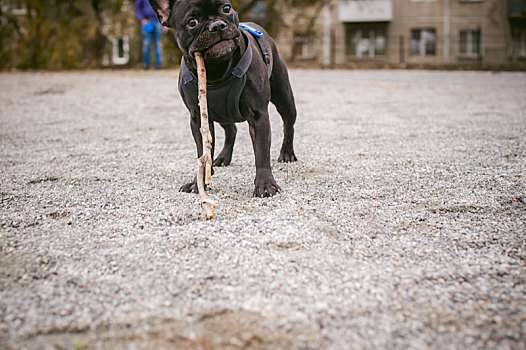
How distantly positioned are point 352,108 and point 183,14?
527 centimetres

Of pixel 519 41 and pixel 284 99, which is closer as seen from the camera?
pixel 284 99

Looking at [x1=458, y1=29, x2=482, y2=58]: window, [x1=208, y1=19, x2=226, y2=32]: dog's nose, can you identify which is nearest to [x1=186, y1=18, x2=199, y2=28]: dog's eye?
[x1=208, y1=19, x2=226, y2=32]: dog's nose

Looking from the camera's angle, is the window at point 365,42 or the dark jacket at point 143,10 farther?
the window at point 365,42

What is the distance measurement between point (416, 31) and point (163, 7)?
29.5 metres

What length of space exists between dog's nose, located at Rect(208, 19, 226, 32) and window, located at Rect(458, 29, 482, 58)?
2979 centimetres

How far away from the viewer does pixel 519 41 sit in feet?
98.1

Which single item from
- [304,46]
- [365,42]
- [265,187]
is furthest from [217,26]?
[365,42]

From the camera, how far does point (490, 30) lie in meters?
29.2

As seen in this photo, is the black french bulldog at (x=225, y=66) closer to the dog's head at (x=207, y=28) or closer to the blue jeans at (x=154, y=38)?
the dog's head at (x=207, y=28)

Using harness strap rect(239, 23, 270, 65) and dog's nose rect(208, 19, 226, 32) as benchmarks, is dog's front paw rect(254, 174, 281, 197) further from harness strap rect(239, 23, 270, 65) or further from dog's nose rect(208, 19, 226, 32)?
dog's nose rect(208, 19, 226, 32)

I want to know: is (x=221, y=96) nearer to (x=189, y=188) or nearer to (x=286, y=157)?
(x=189, y=188)

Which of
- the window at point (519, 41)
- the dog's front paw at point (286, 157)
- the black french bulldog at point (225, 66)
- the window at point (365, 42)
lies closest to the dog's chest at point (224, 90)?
the black french bulldog at point (225, 66)

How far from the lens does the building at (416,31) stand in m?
28.7

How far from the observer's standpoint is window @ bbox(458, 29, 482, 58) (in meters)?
29.6
